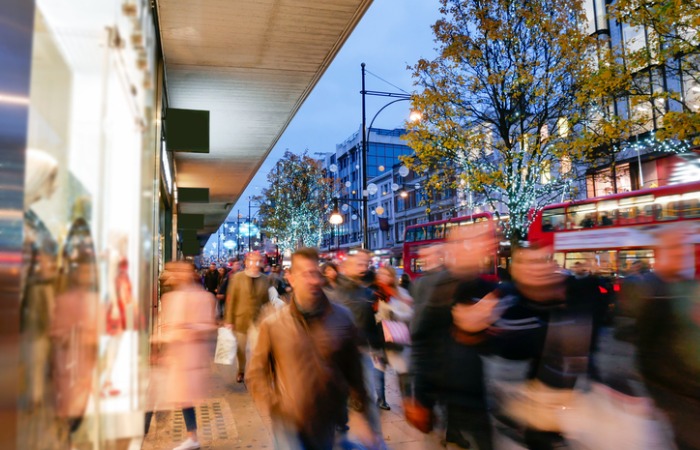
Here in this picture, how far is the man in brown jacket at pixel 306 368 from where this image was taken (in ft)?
10.2

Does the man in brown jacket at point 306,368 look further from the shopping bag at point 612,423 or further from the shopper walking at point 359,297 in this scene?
the shopper walking at point 359,297

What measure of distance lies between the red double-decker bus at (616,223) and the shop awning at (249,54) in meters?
10.2

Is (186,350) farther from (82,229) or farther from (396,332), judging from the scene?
(396,332)

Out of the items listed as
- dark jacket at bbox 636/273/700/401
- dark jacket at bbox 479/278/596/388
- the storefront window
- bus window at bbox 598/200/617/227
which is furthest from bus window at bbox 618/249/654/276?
the storefront window

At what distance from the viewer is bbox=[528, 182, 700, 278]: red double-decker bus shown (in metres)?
16.2

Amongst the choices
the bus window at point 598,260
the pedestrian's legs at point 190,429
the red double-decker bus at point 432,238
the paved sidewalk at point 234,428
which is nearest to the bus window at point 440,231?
the red double-decker bus at point 432,238

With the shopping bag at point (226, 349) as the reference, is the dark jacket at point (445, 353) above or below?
above

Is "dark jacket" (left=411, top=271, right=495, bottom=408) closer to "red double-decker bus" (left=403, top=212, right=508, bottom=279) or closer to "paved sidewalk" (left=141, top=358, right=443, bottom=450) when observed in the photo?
"paved sidewalk" (left=141, top=358, right=443, bottom=450)

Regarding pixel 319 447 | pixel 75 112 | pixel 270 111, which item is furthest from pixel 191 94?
pixel 319 447

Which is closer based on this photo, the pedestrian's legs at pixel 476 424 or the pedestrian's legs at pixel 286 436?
the pedestrian's legs at pixel 286 436

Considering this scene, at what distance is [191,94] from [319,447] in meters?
9.56

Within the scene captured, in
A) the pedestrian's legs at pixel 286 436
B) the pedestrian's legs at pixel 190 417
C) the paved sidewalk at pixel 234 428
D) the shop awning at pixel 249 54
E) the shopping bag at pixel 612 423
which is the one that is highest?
the shop awning at pixel 249 54

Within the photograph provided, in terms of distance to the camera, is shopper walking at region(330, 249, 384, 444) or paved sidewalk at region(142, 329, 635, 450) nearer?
paved sidewalk at region(142, 329, 635, 450)

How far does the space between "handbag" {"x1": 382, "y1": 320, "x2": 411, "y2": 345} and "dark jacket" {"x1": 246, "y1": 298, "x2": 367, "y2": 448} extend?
3535 millimetres
